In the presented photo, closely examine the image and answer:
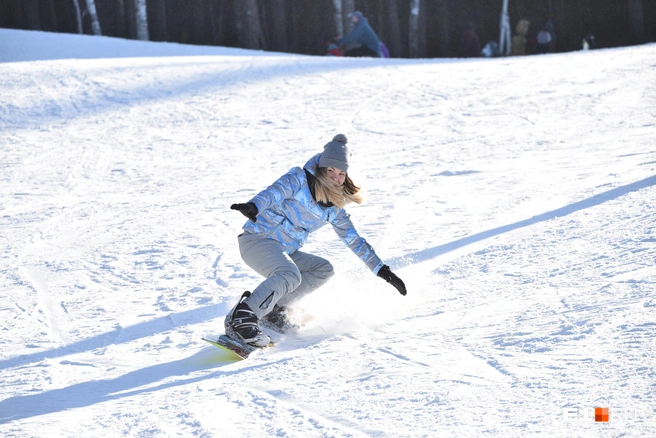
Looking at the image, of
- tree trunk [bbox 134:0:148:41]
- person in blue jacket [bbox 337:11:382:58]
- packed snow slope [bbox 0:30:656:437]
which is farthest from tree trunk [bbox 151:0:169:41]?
packed snow slope [bbox 0:30:656:437]

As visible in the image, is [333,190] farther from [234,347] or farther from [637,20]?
[637,20]

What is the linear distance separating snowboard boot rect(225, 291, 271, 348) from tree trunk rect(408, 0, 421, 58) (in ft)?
49.2

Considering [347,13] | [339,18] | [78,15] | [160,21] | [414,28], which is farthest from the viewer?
[78,15]

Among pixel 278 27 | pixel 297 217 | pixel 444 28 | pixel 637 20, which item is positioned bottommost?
pixel 297 217

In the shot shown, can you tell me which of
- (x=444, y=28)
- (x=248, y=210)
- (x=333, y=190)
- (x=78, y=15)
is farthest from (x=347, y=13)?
(x=248, y=210)

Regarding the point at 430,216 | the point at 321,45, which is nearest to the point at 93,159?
the point at 430,216

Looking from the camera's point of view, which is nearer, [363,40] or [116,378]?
[116,378]

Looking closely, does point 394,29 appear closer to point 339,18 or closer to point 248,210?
point 339,18

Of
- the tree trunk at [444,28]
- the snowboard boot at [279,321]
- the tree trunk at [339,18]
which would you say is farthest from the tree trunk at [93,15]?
the snowboard boot at [279,321]

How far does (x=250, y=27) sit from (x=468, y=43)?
4.62 meters

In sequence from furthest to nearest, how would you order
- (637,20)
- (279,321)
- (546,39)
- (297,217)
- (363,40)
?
(637,20) → (546,39) → (363,40) → (279,321) → (297,217)

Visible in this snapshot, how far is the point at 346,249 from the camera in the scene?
623 centimetres

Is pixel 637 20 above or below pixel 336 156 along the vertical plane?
above

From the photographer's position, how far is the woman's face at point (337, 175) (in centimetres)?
421
